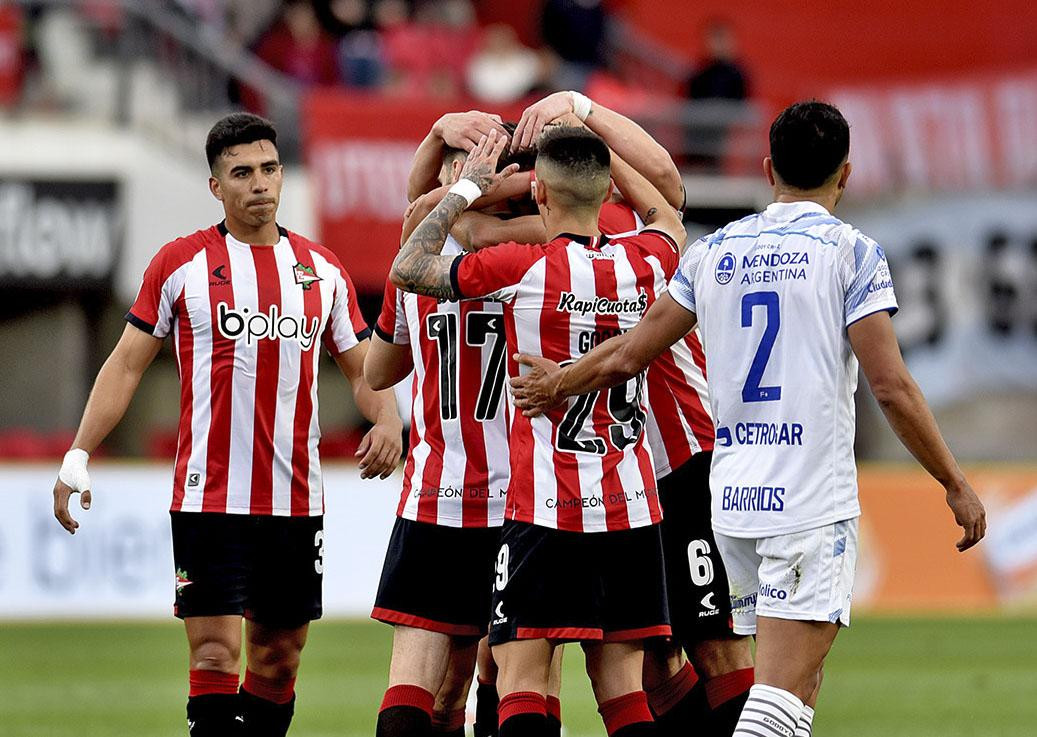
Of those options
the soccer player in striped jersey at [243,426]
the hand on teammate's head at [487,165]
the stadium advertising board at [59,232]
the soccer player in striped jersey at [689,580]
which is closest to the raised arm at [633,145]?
the soccer player in striped jersey at [689,580]

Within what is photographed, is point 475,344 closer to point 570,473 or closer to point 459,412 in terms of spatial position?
point 459,412

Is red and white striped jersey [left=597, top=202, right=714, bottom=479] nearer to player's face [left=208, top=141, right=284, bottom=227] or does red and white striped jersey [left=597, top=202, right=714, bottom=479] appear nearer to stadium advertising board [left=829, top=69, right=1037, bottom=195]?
player's face [left=208, top=141, right=284, bottom=227]

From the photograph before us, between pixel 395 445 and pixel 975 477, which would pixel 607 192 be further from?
pixel 975 477

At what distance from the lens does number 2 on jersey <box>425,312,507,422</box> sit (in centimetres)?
645

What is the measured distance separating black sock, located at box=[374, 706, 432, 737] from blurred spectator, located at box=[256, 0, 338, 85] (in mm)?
14770

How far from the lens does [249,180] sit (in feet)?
23.9

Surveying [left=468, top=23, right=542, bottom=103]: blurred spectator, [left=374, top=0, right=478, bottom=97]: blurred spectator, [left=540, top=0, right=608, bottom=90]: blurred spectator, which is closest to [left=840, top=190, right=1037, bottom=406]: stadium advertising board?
[left=540, top=0, right=608, bottom=90]: blurred spectator

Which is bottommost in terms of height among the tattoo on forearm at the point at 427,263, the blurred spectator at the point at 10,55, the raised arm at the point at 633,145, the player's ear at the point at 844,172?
the tattoo on forearm at the point at 427,263

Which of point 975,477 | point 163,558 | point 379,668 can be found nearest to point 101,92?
point 163,558

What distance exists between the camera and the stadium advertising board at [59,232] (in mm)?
18203

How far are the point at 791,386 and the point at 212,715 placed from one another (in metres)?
2.64

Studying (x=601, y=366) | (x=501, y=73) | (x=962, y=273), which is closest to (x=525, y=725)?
(x=601, y=366)

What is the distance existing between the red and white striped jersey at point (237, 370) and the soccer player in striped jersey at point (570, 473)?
147 centimetres

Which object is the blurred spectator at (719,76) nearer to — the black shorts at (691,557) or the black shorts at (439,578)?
the black shorts at (691,557)
